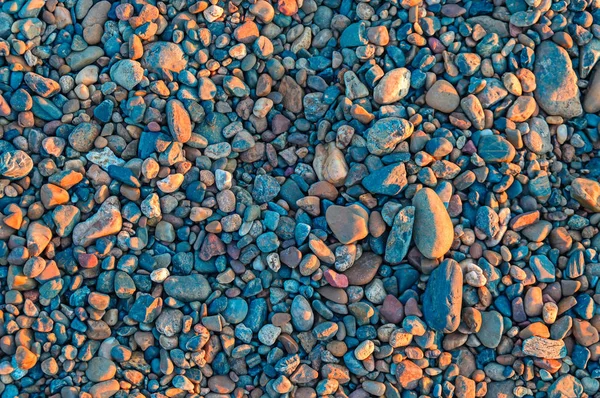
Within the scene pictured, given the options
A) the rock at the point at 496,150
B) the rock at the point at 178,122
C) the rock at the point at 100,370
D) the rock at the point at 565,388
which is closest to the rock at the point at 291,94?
the rock at the point at 178,122

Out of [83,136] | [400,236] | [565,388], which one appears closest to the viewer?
[565,388]

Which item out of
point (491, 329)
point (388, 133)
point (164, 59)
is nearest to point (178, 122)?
point (164, 59)

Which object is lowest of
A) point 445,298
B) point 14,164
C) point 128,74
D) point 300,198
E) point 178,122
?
point 445,298

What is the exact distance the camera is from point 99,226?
264 centimetres

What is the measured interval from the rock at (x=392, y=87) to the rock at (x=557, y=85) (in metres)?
0.67

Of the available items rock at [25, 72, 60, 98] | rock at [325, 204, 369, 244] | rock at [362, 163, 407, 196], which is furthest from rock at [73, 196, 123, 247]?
rock at [362, 163, 407, 196]

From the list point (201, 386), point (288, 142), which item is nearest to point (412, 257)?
point (288, 142)

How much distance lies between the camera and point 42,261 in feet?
8.49

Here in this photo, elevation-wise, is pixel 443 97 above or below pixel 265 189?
above

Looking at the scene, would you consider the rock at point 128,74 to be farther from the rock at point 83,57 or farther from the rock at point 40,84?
the rock at point 40,84

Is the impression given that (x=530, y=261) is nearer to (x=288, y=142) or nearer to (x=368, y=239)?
(x=368, y=239)

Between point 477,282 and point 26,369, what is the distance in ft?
6.65

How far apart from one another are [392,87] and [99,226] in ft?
5.02

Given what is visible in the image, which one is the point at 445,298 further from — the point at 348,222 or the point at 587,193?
the point at 587,193
